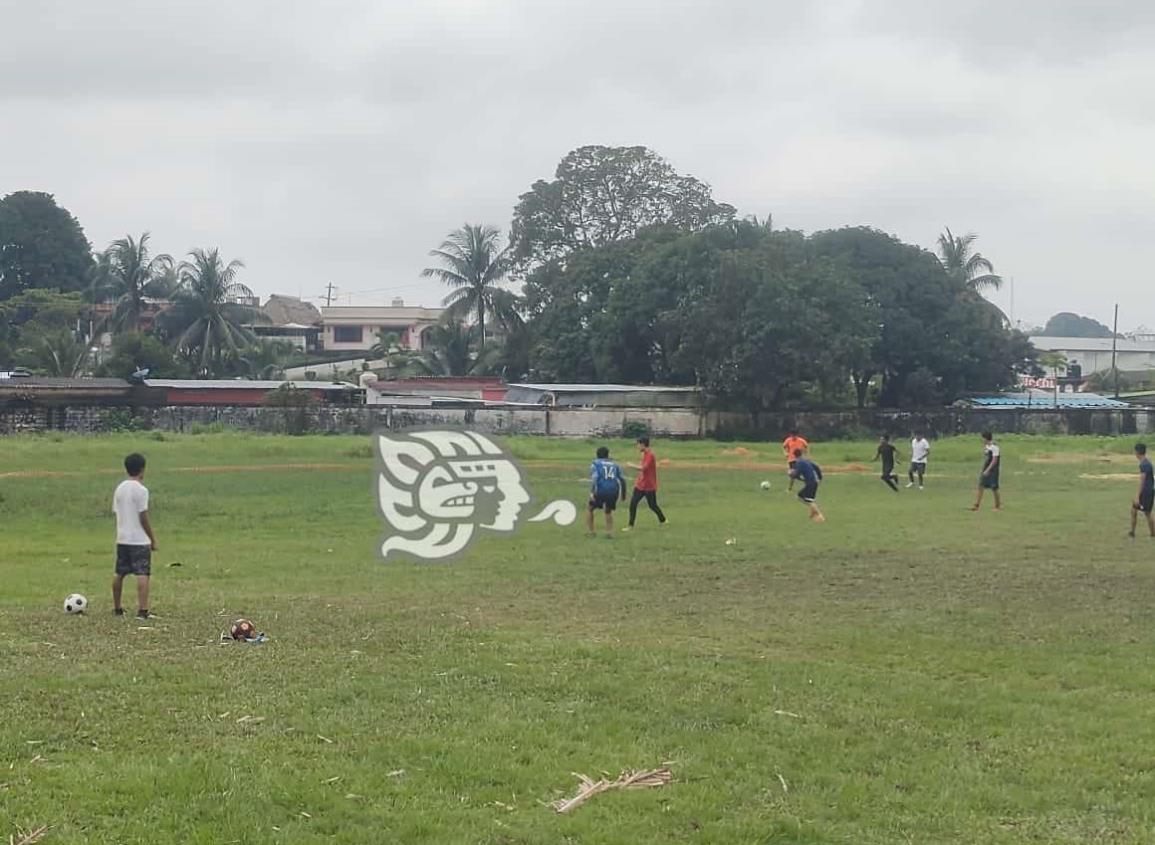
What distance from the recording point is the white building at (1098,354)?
112 m

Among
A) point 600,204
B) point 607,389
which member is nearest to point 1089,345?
point 600,204

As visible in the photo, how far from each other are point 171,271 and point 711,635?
71.1 meters

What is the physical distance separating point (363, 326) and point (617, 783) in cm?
9471

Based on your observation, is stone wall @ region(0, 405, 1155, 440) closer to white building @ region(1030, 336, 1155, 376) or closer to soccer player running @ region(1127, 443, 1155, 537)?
soccer player running @ region(1127, 443, 1155, 537)

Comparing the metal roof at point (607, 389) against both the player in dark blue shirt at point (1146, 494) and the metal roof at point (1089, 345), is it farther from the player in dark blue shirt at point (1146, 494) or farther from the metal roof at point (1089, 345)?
the metal roof at point (1089, 345)

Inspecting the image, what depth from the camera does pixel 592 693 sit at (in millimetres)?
9266

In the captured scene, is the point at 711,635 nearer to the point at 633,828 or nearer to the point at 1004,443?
the point at 633,828

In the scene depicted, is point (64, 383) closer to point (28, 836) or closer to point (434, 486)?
point (434, 486)

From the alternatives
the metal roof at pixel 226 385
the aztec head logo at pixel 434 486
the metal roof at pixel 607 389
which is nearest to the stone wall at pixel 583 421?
the metal roof at pixel 607 389

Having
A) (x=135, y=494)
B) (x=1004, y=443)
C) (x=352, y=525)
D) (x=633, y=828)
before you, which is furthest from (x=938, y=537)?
(x=1004, y=443)

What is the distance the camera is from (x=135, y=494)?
12664 mm

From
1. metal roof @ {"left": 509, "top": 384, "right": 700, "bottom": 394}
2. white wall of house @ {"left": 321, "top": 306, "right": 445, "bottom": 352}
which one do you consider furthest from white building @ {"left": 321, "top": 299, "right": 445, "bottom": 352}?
metal roof @ {"left": 509, "top": 384, "right": 700, "bottom": 394}

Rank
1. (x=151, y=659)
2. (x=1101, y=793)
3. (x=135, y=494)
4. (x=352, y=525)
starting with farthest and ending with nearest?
(x=352, y=525), (x=135, y=494), (x=151, y=659), (x=1101, y=793)

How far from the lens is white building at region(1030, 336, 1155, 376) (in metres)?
112
